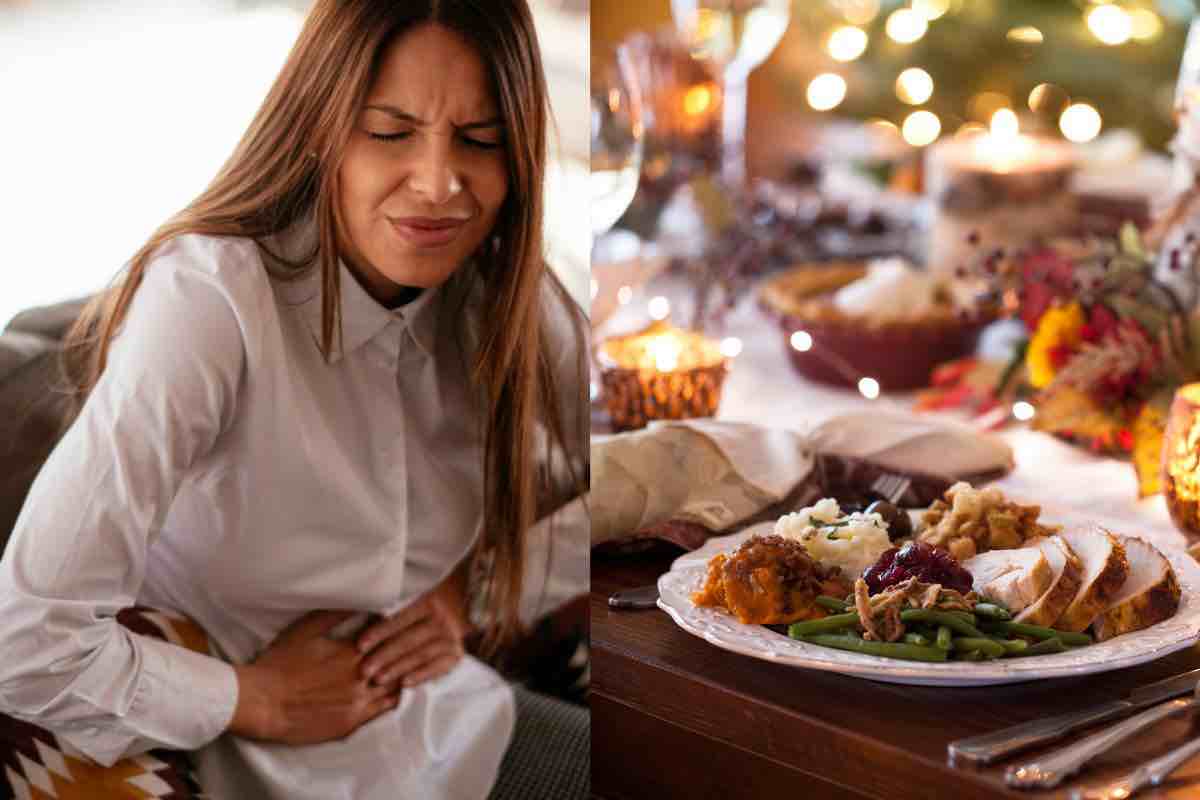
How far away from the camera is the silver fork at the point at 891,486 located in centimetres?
99

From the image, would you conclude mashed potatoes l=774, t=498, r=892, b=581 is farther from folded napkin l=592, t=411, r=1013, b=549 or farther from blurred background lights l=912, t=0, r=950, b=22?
blurred background lights l=912, t=0, r=950, b=22

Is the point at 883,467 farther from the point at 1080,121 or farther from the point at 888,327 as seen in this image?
the point at 1080,121

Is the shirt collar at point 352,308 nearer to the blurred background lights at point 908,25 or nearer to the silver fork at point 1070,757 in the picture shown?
the silver fork at point 1070,757

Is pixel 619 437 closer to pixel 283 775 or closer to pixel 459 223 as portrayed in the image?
pixel 459 223

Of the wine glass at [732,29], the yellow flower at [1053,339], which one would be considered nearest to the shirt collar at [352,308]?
the yellow flower at [1053,339]

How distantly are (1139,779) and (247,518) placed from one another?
56 centimetres

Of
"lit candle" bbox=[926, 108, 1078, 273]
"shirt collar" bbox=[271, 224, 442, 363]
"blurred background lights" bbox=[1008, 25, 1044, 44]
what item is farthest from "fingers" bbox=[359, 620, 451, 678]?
"blurred background lights" bbox=[1008, 25, 1044, 44]

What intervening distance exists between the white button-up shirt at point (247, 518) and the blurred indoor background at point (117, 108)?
5cm

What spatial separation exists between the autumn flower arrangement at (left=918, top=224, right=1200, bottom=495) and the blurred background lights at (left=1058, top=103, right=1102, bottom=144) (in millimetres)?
1157

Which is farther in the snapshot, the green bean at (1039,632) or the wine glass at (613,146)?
the wine glass at (613,146)

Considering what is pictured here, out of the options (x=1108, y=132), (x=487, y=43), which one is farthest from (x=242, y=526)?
(x=1108, y=132)

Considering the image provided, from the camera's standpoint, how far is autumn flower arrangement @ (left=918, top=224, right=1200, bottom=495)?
3.83ft

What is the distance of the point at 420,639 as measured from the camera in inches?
40.5

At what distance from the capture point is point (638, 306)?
1593mm
